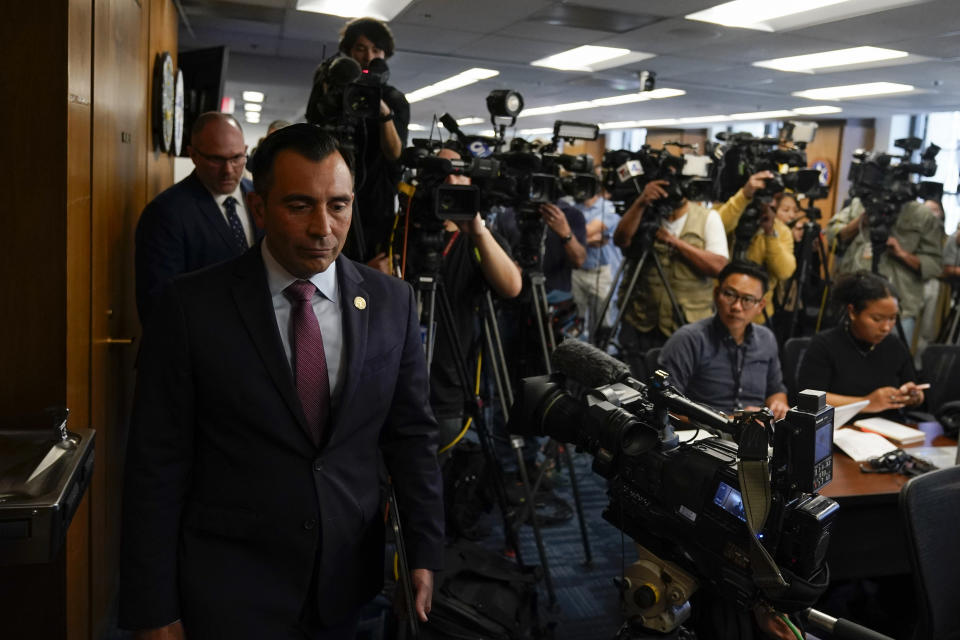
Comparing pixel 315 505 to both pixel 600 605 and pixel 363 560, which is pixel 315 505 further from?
pixel 600 605

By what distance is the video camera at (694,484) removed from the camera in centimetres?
129

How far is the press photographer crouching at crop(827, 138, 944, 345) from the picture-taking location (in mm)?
5203

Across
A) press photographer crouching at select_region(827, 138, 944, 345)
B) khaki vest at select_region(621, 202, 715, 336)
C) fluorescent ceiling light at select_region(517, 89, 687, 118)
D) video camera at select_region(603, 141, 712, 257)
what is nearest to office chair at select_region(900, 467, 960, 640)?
khaki vest at select_region(621, 202, 715, 336)

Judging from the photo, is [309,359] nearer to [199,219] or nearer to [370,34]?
[199,219]

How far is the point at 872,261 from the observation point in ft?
17.2

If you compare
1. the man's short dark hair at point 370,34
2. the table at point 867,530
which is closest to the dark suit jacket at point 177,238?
the man's short dark hair at point 370,34

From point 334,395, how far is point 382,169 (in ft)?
5.25

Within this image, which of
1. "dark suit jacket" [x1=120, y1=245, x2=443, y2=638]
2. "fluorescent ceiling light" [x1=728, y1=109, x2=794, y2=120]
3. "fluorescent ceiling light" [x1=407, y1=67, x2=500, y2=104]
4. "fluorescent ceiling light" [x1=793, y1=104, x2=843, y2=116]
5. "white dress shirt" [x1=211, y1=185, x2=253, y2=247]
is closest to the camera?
"dark suit jacket" [x1=120, y1=245, x2=443, y2=638]

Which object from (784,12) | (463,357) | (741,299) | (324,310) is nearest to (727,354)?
(741,299)

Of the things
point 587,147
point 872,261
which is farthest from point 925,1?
point 587,147

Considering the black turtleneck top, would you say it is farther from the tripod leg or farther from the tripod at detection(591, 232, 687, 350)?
the tripod leg

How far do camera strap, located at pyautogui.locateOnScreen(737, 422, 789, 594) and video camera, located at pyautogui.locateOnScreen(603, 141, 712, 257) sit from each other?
258cm

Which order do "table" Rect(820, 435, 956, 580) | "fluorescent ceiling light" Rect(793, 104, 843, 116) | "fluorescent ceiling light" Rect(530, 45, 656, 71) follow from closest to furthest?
1. "table" Rect(820, 435, 956, 580)
2. "fluorescent ceiling light" Rect(530, 45, 656, 71)
3. "fluorescent ceiling light" Rect(793, 104, 843, 116)

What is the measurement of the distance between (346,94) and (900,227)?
467cm
